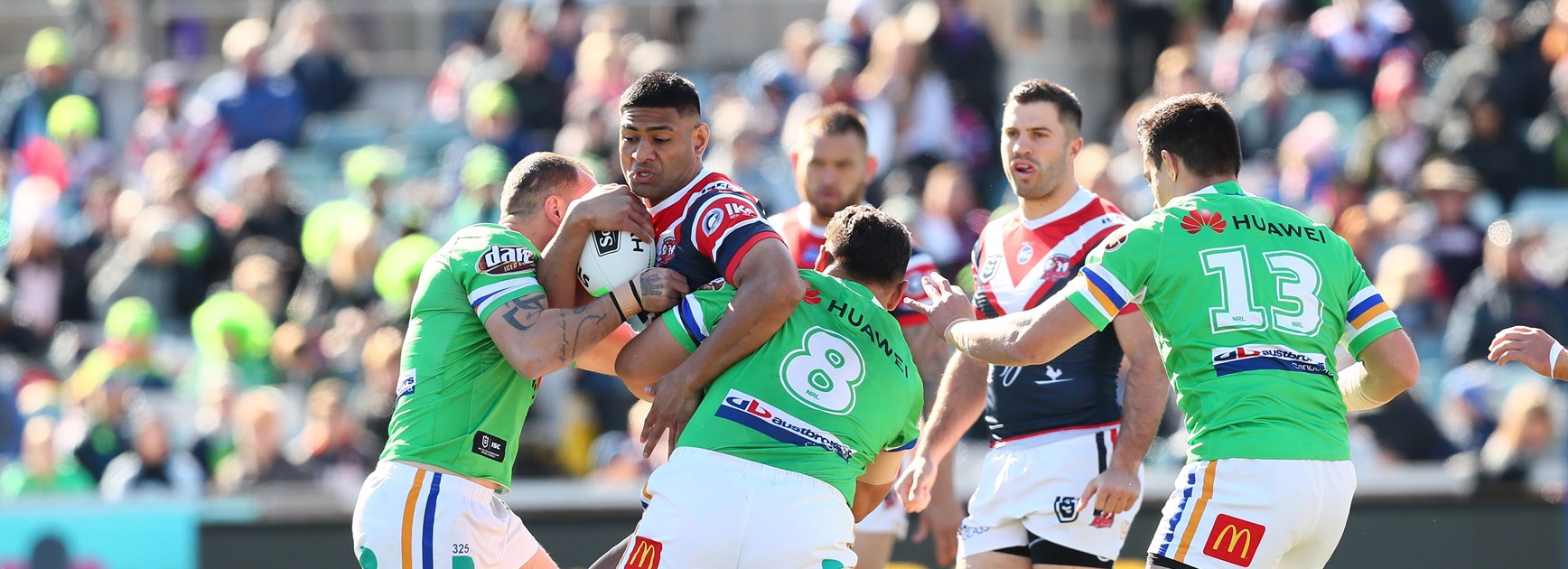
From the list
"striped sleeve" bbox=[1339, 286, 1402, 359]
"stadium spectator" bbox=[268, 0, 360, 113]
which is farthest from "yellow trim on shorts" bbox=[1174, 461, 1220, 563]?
"stadium spectator" bbox=[268, 0, 360, 113]

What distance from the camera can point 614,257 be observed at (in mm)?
6074

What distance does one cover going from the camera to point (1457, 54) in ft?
48.1

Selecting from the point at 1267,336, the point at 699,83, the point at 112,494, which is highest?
the point at 699,83

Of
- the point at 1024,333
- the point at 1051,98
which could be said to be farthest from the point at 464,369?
the point at 1051,98

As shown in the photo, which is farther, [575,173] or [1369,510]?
[1369,510]

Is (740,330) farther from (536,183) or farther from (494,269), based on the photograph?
(536,183)

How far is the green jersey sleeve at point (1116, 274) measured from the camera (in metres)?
5.67

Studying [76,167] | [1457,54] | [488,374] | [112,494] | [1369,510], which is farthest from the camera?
[76,167]

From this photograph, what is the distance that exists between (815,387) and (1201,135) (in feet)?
5.25

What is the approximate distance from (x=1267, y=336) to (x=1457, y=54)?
33.2 feet

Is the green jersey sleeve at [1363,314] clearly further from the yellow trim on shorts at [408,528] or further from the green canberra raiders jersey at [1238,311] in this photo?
the yellow trim on shorts at [408,528]

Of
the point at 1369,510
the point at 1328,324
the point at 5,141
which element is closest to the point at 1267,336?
the point at 1328,324

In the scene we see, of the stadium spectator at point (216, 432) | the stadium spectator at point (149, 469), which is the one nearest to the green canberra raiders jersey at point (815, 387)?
the stadium spectator at point (149, 469)

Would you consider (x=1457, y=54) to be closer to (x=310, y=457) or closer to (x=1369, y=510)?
(x=1369, y=510)
